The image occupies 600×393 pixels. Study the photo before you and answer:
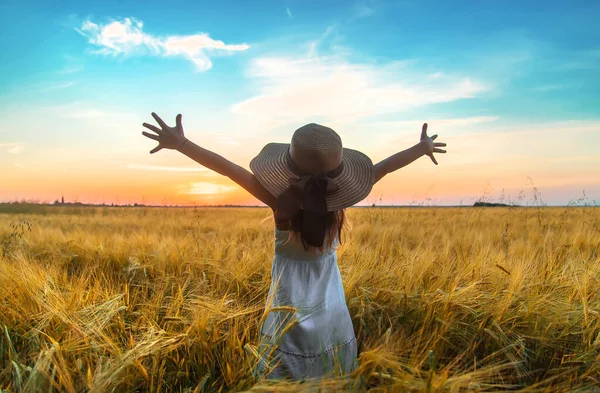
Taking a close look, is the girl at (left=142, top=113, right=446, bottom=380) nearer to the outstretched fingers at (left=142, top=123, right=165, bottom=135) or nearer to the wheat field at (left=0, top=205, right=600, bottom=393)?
the outstretched fingers at (left=142, top=123, right=165, bottom=135)

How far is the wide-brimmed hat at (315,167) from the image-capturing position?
2002 mm

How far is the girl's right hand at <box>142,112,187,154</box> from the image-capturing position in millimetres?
2105

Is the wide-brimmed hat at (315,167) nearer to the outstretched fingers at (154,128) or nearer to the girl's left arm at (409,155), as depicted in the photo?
the girl's left arm at (409,155)

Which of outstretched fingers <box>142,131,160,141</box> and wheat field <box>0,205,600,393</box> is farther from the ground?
outstretched fingers <box>142,131,160,141</box>

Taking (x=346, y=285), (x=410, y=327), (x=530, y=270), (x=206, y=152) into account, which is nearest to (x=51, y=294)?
(x=206, y=152)

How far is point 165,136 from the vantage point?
83.0 inches

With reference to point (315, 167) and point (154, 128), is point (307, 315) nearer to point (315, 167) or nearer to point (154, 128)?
point (315, 167)

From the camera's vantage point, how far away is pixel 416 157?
270 centimetres

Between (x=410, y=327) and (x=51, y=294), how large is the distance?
2001 mm

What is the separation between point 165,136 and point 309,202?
84 centimetres

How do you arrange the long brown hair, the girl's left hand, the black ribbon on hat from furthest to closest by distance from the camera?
the girl's left hand < the long brown hair < the black ribbon on hat

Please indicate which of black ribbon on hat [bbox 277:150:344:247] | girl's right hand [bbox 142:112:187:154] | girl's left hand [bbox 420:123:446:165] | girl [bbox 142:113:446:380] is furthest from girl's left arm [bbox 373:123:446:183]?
girl's right hand [bbox 142:112:187:154]

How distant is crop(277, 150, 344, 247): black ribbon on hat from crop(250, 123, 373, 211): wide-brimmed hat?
0.05 m

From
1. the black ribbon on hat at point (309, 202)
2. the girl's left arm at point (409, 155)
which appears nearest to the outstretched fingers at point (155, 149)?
the black ribbon on hat at point (309, 202)
